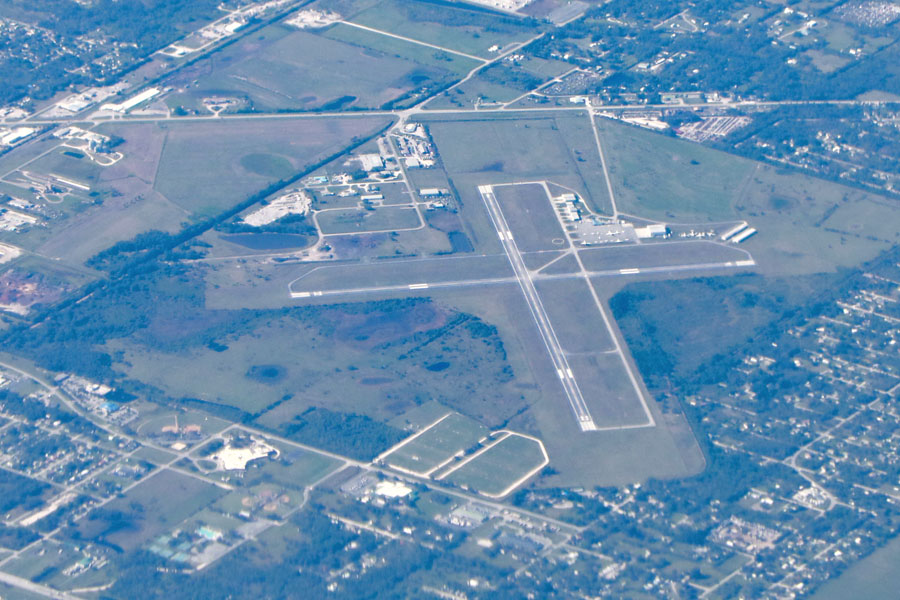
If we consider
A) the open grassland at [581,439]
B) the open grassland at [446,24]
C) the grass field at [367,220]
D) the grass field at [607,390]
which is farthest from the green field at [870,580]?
the open grassland at [446,24]

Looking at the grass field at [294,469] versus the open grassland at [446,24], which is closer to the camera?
the grass field at [294,469]

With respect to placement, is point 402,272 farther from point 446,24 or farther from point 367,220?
point 446,24

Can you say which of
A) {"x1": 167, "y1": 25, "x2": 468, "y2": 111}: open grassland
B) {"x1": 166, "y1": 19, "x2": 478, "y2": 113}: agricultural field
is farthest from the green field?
{"x1": 167, "y1": 25, "x2": 468, "y2": 111}: open grassland

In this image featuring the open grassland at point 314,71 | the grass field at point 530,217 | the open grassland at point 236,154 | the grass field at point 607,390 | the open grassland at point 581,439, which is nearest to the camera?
the open grassland at point 581,439

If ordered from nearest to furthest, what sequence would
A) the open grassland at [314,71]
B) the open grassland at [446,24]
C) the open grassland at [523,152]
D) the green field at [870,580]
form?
the green field at [870,580] < the open grassland at [523,152] < the open grassland at [314,71] < the open grassland at [446,24]

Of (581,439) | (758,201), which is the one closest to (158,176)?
(581,439)

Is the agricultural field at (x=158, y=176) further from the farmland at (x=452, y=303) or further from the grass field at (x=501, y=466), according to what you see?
the grass field at (x=501, y=466)
